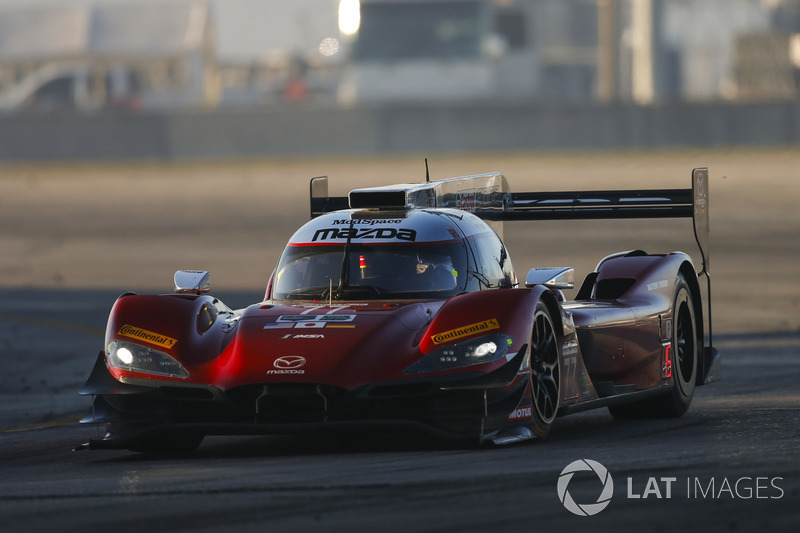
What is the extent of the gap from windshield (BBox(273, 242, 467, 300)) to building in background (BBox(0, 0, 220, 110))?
243 feet

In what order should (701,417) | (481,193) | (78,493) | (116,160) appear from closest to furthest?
(78,493) < (701,417) < (481,193) < (116,160)

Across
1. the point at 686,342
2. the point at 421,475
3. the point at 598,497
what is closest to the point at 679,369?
the point at 686,342

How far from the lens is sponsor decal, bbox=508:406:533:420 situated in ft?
26.1

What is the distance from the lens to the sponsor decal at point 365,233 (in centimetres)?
919

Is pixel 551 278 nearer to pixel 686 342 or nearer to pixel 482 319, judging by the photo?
pixel 482 319

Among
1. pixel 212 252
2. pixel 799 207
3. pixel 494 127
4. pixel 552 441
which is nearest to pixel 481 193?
pixel 552 441

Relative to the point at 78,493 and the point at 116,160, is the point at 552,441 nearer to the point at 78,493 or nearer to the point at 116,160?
the point at 78,493

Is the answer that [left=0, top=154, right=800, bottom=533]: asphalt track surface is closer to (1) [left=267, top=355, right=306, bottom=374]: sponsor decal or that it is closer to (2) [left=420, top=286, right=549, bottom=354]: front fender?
(1) [left=267, top=355, right=306, bottom=374]: sponsor decal

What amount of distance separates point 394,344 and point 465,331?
398mm

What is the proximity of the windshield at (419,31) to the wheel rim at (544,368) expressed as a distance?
53912 mm

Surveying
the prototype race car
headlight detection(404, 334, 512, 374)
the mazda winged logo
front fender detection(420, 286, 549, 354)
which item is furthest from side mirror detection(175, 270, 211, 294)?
headlight detection(404, 334, 512, 374)

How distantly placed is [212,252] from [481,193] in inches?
594

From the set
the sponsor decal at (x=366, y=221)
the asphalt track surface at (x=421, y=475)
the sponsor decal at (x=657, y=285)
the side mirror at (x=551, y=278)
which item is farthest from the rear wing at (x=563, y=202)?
the side mirror at (x=551, y=278)

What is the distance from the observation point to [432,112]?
4550cm
